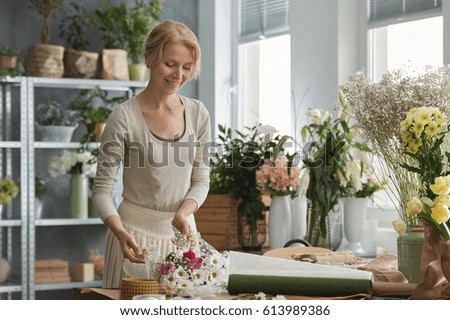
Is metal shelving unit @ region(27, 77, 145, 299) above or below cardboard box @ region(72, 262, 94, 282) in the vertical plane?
above

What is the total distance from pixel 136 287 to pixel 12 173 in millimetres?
3642

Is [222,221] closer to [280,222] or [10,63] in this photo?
[280,222]

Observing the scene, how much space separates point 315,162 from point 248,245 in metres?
0.73

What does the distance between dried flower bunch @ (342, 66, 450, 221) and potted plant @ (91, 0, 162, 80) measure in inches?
126

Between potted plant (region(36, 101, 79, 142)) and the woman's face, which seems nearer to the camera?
the woman's face

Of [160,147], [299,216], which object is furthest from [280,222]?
[160,147]

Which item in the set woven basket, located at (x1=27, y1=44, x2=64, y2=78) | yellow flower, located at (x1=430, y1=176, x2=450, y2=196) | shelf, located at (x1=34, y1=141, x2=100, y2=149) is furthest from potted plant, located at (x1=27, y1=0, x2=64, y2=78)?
yellow flower, located at (x1=430, y1=176, x2=450, y2=196)

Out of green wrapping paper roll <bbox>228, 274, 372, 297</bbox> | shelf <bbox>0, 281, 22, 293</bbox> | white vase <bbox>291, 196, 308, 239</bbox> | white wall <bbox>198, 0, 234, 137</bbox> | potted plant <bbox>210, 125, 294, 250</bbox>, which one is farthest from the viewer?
white wall <bbox>198, 0, 234, 137</bbox>

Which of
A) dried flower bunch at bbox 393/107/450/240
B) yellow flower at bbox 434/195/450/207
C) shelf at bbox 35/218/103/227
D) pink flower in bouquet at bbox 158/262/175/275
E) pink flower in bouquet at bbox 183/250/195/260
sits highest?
dried flower bunch at bbox 393/107/450/240

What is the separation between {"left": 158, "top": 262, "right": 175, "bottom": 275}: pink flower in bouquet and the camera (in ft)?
5.99

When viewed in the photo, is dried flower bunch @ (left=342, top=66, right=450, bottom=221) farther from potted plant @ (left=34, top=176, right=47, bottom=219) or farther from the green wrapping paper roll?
potted plant @ (left=34, top=176, right=47, bottom=219)

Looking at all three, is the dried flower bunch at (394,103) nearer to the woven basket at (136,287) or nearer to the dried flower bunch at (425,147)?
the dried flower bunch at (425,147)

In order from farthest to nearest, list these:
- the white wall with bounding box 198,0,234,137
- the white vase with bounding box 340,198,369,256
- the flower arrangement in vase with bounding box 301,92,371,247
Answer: the white wall with bounding box 198,0,234,137 < the white vase with bounding box 340,198,369,256 < the flower arrangement in vase with bounding box 301,92,371,247

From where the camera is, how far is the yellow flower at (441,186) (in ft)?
5.59
